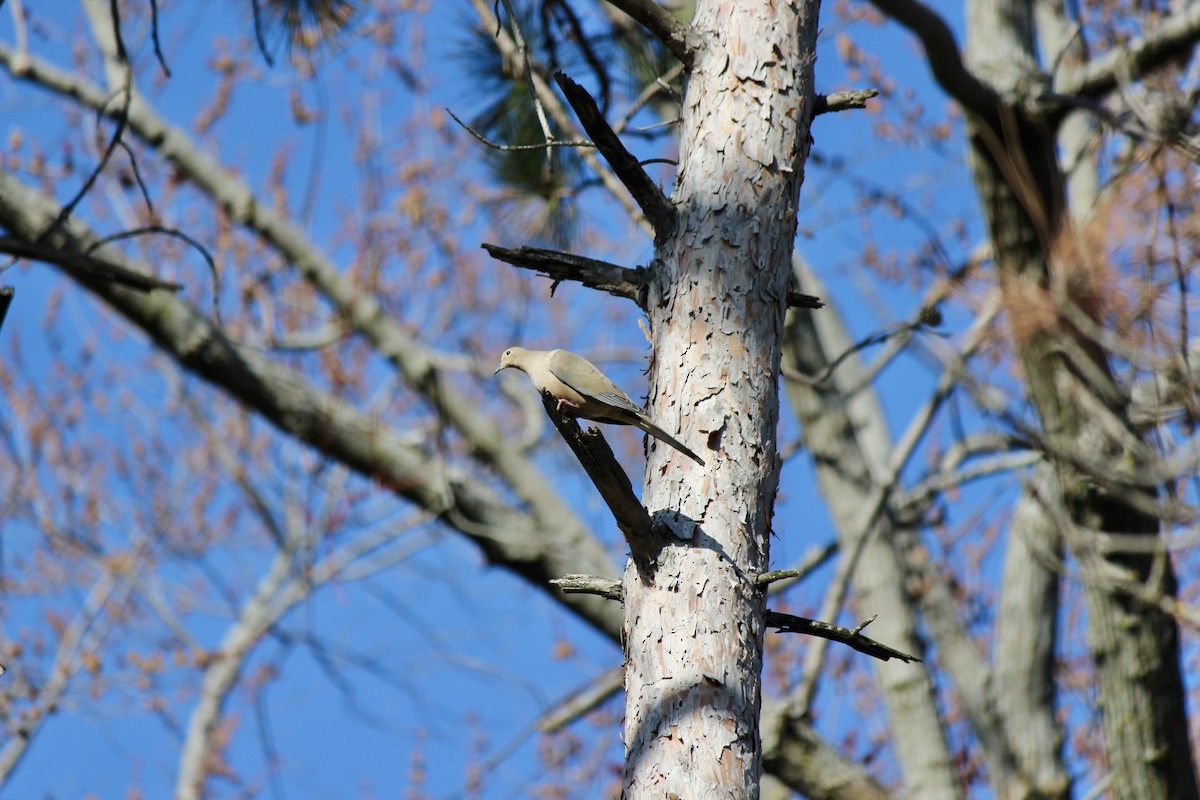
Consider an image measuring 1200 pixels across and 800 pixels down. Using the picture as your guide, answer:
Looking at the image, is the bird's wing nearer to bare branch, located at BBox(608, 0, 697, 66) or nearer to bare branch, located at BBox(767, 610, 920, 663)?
bare branch, located at BBox(767, 610, 920, 663)

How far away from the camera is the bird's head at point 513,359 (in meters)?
3.29

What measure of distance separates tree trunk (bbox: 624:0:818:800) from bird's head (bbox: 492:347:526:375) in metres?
0.79

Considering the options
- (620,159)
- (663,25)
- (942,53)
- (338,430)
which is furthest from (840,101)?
(338,430)

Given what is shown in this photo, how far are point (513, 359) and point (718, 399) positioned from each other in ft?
3.81

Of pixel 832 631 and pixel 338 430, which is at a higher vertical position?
pixel 338 430

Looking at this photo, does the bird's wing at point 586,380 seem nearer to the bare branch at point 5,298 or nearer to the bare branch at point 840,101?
the bare branch at point 840,101

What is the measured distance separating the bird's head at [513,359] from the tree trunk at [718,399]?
30.9 inches

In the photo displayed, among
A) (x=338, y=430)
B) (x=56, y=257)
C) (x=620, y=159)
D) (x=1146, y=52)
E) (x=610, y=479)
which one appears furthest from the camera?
(x=338, y=430)

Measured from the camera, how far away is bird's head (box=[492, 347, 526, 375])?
10.8 ft

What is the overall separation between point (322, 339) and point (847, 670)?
168 inches

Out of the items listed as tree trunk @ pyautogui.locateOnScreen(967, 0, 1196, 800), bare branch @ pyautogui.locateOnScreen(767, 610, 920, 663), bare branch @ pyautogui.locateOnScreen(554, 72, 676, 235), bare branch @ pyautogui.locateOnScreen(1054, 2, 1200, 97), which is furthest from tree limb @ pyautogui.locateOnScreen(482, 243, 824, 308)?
bare branch @ pyautogui.locateOnScreen(1054, 2, 1200, 97)

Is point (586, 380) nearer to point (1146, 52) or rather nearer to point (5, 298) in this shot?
point (5, 298)

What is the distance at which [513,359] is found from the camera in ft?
11.2

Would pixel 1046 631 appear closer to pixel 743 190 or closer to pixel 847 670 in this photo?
pixel 847 670
